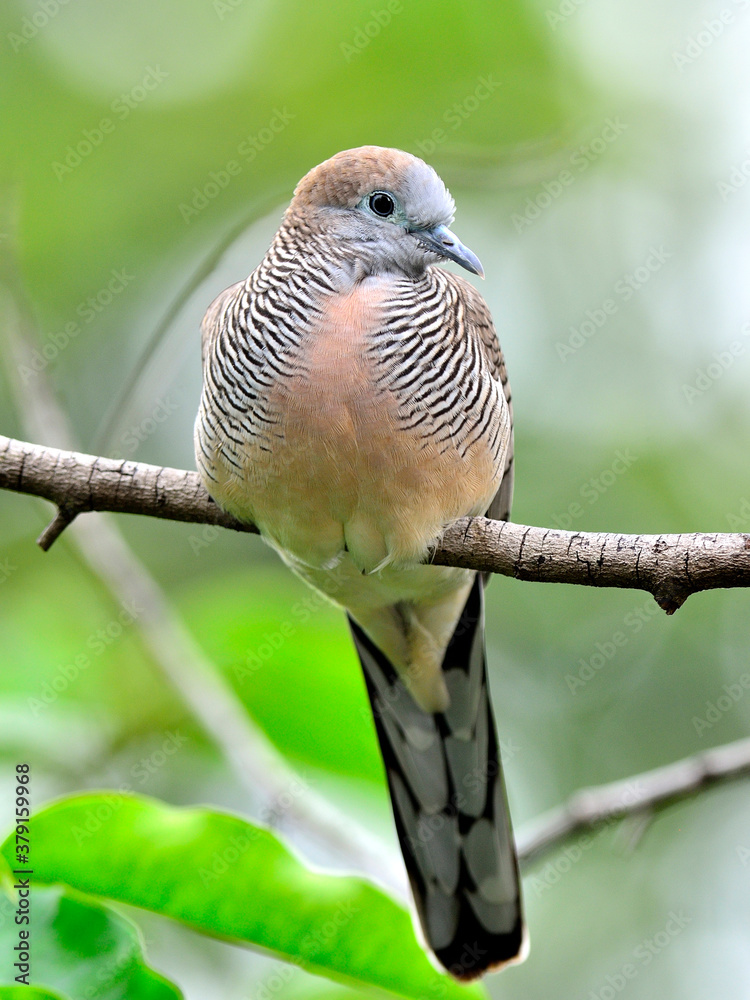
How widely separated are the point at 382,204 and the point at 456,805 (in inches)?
92.8

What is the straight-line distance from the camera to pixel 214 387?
3514 mm

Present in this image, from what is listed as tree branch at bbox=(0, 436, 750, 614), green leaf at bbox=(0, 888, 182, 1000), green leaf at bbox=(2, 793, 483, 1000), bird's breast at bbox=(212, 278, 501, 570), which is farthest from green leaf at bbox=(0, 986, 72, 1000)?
bird's breast at bbox=(212, 278, 501, 570)

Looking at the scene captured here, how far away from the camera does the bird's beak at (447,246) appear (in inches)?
136

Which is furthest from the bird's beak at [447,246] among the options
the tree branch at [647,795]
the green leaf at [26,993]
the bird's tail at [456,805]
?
the green leaf at [26,993]

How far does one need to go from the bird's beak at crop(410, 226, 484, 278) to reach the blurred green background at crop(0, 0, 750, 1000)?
44.8 inches

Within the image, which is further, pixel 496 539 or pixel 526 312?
pixel 526 312

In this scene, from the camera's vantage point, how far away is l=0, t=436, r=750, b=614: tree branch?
8.11 ft

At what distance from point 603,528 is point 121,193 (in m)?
3.93

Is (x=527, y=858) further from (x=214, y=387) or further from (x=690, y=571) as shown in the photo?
(x=214, y=387)

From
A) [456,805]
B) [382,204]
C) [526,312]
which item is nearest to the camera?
[382,204]

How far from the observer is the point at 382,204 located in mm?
3506

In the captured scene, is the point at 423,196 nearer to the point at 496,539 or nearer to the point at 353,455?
the point at 353,455

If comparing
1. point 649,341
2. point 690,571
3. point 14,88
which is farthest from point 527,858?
point 14,88

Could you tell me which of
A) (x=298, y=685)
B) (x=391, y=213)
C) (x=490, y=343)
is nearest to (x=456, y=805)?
(x=298, y=685)
